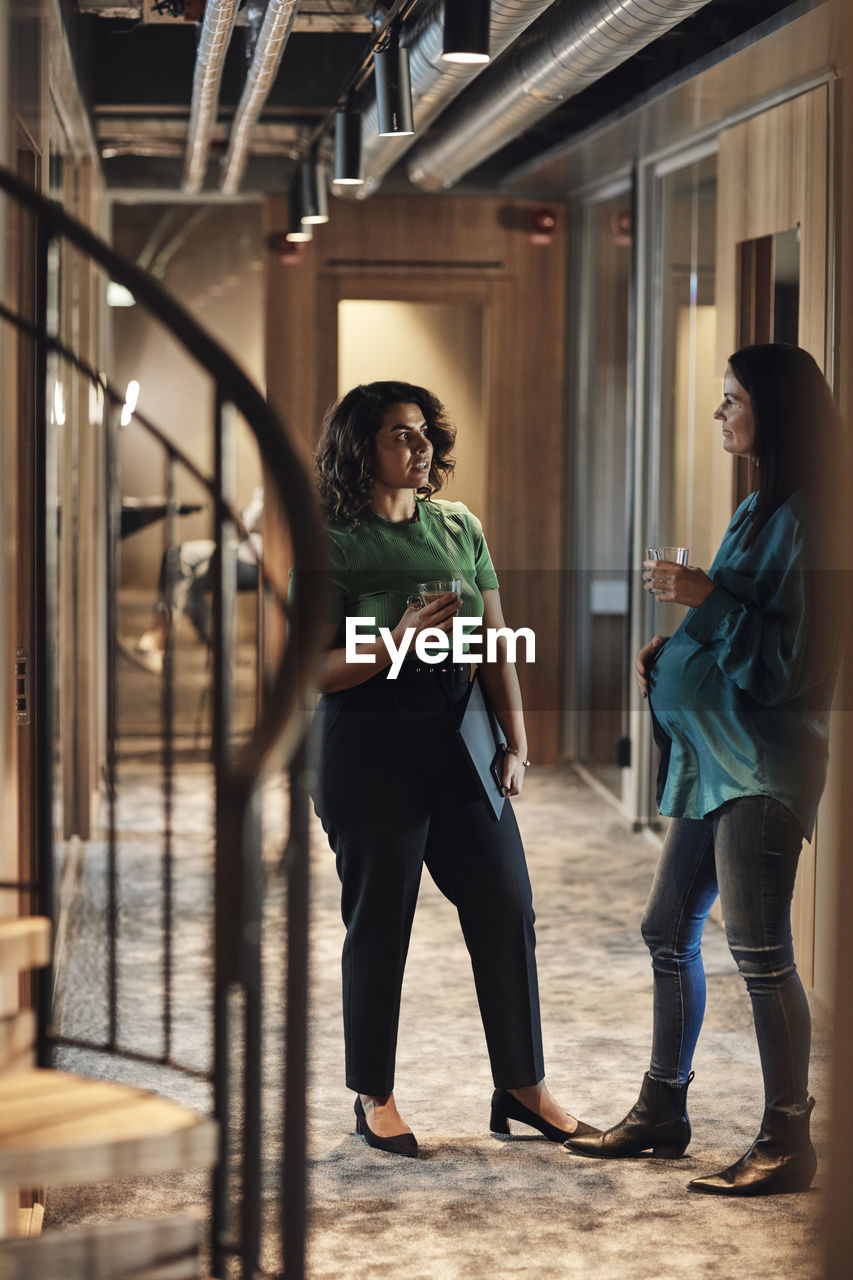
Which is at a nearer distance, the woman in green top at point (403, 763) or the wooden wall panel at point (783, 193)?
the woman in green top at point (403, 763)

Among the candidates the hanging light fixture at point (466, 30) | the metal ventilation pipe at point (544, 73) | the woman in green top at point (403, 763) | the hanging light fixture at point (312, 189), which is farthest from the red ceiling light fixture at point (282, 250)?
the woman in green top at point (403, 763)

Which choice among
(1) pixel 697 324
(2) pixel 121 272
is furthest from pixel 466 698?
(1) pixel 697 324

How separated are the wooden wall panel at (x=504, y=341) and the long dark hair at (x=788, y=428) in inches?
22.4

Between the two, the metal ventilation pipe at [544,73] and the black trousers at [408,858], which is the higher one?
the metal ventilation pipe at [544,73]

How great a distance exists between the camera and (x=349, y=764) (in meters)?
3.11

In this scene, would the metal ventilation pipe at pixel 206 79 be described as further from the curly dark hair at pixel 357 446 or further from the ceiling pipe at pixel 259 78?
the curly dark hair at pixel 357 446

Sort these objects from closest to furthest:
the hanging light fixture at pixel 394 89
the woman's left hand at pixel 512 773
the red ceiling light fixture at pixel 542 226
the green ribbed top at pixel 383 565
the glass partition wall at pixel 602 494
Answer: the green ribbed top at pixel 383 565
the woman's left hand at pixel 512 773
the glass partition wall at pixel 602 494
the hanging light fixture at pixel 394 89
the red ceiling light fixture at pixel 542 226

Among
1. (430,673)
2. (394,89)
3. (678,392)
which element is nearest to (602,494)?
(678,392)

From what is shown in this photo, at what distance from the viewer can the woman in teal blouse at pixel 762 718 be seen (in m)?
2.94

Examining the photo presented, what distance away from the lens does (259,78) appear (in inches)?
179

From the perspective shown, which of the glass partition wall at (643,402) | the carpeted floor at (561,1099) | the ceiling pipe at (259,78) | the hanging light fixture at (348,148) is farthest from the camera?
the hanging light fixture at (348,148)

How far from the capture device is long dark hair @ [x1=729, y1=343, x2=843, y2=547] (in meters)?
2.93

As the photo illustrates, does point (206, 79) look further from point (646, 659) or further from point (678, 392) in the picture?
point (646, 659)

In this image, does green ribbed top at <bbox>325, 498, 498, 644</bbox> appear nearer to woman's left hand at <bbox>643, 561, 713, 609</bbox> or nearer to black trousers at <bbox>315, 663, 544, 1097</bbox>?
black trousers at <bbox>315, 663, 544, 1097</bbox>
